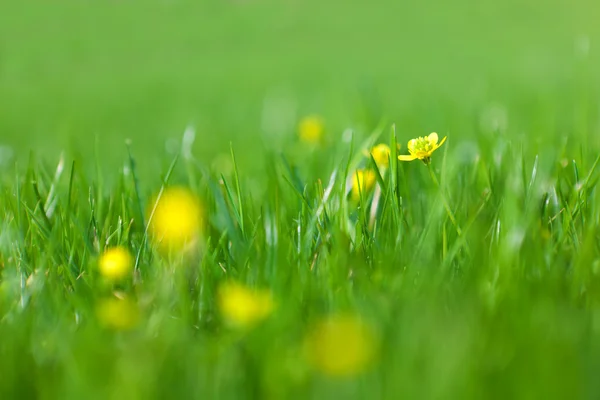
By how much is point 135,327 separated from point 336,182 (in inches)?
28.2

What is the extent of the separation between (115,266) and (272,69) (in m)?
8.76

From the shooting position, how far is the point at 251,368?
972 millimetres

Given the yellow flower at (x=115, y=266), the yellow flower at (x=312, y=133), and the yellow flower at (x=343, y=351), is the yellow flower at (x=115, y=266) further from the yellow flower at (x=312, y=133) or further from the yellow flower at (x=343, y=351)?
the yellow flower at (x=312, y=133)

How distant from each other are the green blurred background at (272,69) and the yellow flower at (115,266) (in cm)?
118

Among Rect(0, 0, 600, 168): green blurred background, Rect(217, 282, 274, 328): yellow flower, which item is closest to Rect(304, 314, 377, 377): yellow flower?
Rect(217, 282, 274, 328): yellow flower

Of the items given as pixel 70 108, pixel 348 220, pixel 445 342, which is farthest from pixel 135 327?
pixel 70 108

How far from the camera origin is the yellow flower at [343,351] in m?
0.80

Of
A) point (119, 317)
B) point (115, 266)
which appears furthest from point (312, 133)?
point (119, 317)

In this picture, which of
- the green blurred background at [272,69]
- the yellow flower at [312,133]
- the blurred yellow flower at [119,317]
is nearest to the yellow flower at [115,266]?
the blurred yellow flower at [119,317]

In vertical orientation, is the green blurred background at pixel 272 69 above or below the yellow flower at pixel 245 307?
below

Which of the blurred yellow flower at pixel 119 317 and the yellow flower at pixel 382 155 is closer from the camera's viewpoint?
the blurred yellow flower at pixel 119 317

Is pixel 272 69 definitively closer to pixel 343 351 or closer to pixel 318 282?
pixel 318 282

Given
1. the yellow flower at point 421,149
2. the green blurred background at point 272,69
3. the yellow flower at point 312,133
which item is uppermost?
the yellow flower at point 421,149

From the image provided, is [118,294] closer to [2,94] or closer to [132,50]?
[2,94]
